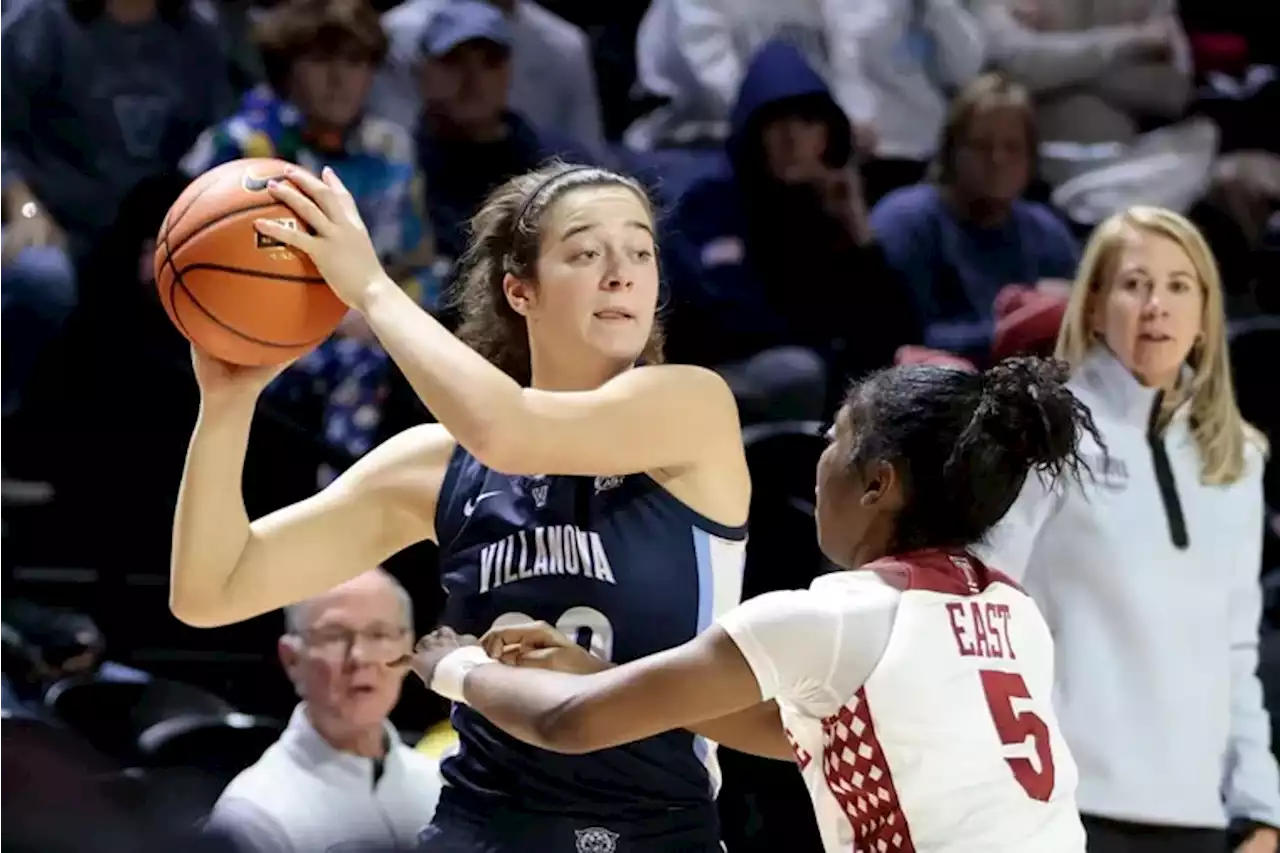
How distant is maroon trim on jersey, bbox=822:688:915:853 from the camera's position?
2459 millimetres

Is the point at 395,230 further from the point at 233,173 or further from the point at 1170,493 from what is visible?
the point at 233,173

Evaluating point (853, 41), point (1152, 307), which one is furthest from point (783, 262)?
point (1152, 307)

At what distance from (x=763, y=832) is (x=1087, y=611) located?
99 cm

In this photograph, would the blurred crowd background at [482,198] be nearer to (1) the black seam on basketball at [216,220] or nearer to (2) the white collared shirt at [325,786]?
(2) the white collared shirt at [325,786]

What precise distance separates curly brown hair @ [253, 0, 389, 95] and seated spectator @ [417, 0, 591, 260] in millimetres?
300

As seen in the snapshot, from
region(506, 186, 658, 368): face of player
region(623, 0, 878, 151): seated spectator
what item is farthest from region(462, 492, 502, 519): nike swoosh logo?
region(623, 0, 878, 151): seated spectator

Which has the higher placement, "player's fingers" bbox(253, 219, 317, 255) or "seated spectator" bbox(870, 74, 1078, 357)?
"player's fingers" bbox(253, 219, 317, 255)

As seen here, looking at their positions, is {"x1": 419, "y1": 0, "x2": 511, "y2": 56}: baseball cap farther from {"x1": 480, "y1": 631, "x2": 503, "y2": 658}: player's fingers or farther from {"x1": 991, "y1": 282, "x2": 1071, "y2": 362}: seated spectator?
{"x1": 480, "y1": 631, "x2": 503, "y2": 658}: player's fingers

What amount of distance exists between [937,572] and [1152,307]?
1.78 meters

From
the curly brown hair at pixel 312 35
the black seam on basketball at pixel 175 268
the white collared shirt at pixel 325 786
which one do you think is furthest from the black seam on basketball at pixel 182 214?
the curly brown hair at pixel 312 35

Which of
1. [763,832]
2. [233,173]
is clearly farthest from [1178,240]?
[233,173]

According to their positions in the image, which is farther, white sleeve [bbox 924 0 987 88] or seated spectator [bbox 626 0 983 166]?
white sleeve [bbox 924 0 987 88]

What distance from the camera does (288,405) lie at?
5395 mm

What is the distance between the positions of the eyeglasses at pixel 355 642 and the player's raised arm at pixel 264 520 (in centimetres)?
116
